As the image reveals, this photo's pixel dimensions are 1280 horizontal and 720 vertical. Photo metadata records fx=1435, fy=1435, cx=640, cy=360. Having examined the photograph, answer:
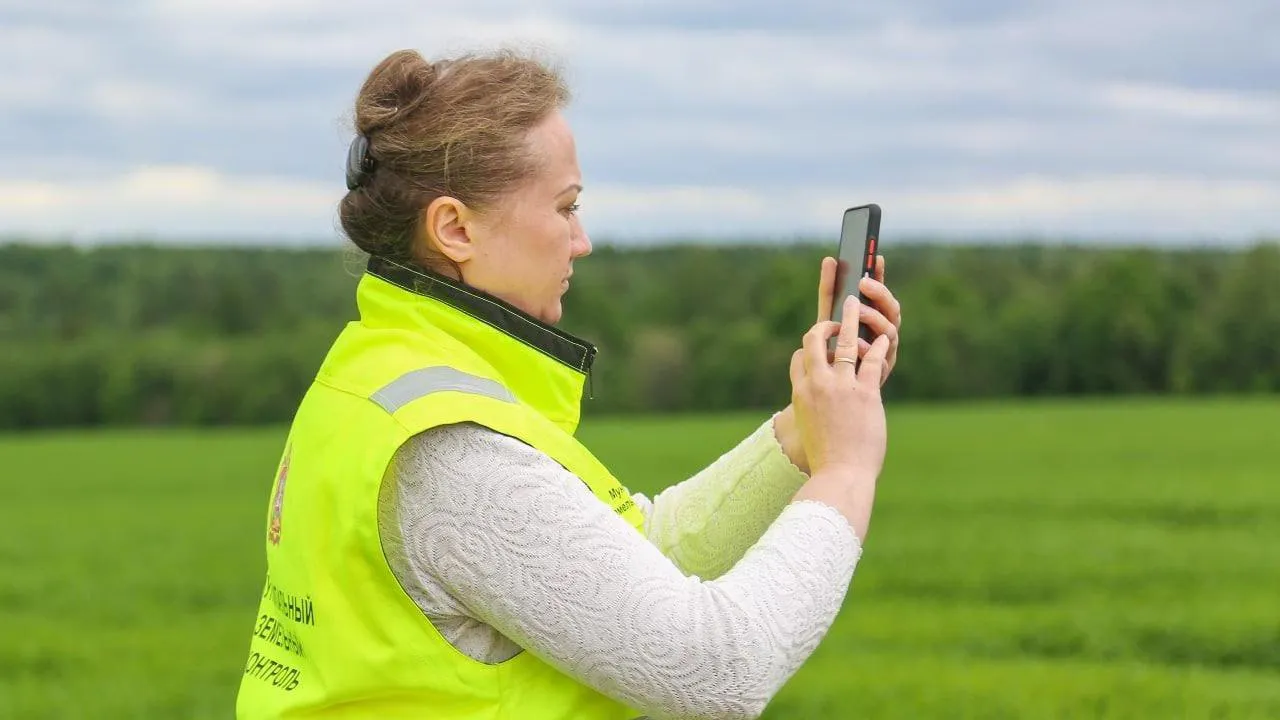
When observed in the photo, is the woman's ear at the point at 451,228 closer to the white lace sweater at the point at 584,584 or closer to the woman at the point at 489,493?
the woman at the point at 489,493

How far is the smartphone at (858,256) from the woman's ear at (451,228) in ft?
1.99

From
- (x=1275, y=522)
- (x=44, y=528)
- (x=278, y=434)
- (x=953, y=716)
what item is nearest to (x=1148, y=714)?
(x=953, y=716)

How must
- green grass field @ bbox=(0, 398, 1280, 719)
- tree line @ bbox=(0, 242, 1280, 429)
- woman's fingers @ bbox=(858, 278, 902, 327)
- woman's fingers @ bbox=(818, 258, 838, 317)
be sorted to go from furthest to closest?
tree line @ bbox=(0, 242, 1280, 429)
green grass field @ bbox=(0, 398, 1280, 719)
woman's fingers @ bbox=(818, 258, 838, 317)
woman's fingers @ bbox=(858, 278, 902, 327)

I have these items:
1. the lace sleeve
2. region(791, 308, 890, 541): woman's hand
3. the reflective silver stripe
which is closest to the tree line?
the lace sleeve

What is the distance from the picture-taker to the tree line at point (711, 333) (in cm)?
6412

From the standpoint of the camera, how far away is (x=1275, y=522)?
17.2 metres

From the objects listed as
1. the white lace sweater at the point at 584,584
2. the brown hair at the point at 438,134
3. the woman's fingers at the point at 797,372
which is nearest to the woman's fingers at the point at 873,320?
the woman's fingers at the point at 797,372

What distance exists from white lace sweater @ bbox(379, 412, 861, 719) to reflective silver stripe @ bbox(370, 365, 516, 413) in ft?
0.18

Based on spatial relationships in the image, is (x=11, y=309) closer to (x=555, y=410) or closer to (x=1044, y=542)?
(x=1044, y=542)

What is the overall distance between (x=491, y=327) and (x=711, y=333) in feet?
217

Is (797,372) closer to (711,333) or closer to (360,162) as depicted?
(360,162)

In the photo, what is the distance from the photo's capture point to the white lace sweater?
1835mm

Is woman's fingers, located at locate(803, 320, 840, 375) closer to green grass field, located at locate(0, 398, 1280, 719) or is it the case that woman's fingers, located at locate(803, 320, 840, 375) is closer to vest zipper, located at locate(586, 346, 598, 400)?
vest zipper, located at locate(586, 346, 598, 400)

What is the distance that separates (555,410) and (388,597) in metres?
0.37
